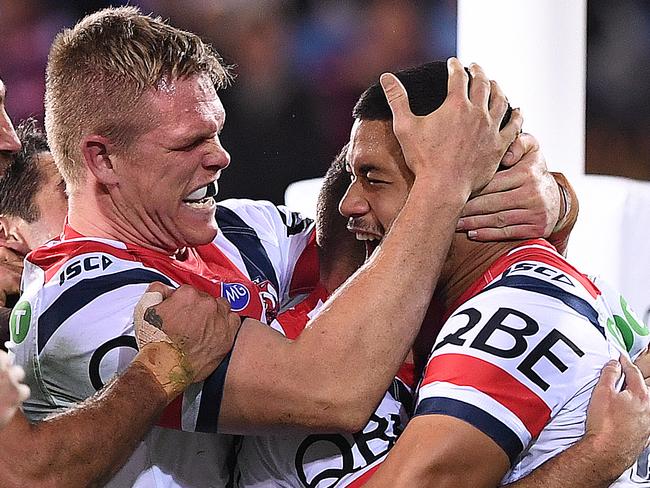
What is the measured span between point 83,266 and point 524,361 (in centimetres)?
78

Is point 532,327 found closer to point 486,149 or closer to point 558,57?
point 486,149

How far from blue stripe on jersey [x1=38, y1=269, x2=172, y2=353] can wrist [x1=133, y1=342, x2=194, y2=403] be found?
0.15 m

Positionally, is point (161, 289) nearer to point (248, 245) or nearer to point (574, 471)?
point (248, 245)

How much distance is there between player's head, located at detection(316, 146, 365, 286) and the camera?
2.20 m

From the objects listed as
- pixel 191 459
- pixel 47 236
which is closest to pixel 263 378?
pixel 191 459

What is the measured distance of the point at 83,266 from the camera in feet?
6.24

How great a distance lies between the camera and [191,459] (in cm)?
200

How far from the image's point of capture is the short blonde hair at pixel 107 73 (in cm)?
202

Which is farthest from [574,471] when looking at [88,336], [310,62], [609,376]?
[310,62]

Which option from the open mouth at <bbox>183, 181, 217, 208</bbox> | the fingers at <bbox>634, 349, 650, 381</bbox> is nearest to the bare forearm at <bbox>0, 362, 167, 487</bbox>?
the open mouth at <bbox>183, 181, 217, 208</bbox>

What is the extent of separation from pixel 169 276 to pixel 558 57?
8.28ft

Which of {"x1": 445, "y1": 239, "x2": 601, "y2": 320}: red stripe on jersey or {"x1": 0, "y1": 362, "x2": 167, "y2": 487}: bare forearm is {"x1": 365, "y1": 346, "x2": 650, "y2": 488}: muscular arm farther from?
{"x1": 0, "y1": 362, "x2": 167, "y2": 487}: bare forearm

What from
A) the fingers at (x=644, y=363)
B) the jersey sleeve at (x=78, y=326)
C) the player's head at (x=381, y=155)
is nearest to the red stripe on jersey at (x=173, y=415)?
the jersey sleeve at (x=78, y=326)

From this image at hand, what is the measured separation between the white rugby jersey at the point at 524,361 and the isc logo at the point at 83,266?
604 millimetres
